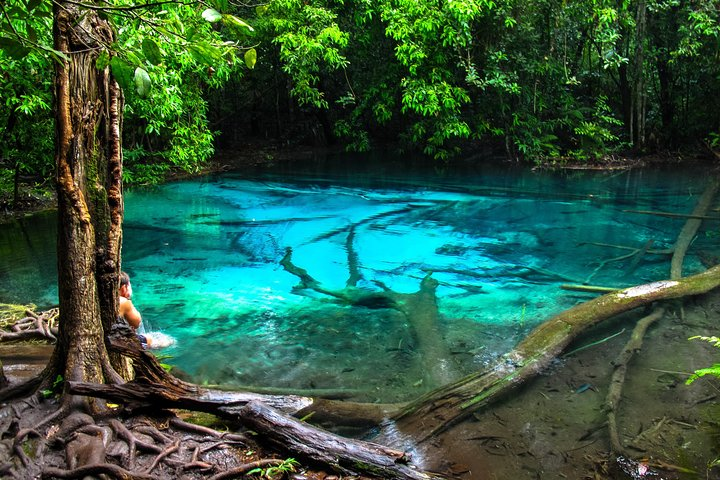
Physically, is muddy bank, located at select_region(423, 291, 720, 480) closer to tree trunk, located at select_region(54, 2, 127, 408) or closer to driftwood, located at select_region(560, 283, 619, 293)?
driftwood, located at select_region(560, 283, 619, 293)

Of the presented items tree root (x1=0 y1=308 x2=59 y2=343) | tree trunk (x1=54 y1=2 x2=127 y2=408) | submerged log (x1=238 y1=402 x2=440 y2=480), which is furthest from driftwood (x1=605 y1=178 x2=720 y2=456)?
tree root (x1=0 y1=308 x2=59 y2=343)

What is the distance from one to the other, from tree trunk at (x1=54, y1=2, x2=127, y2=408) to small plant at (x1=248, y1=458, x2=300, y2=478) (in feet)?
3.62

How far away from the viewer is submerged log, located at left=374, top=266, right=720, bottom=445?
3793 mm

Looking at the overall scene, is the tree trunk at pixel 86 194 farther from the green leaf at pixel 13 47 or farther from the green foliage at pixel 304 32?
the green foliage at pixel 304 32

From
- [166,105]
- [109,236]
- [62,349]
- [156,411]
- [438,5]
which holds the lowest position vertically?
[156,411]

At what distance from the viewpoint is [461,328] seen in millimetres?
5562

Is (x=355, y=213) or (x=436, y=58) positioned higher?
(x=436, y=58)

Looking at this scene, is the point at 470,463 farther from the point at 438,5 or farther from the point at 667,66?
the point at 667,66

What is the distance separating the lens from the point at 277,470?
2.77 m

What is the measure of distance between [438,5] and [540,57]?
3698 mm

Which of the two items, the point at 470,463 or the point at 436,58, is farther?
the point at 436,58

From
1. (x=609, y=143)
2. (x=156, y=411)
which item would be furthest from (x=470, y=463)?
(x=609, y=143)

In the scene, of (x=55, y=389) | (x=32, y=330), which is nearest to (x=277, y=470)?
(x=55, y=389)

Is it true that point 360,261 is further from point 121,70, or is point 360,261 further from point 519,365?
point 121,70
